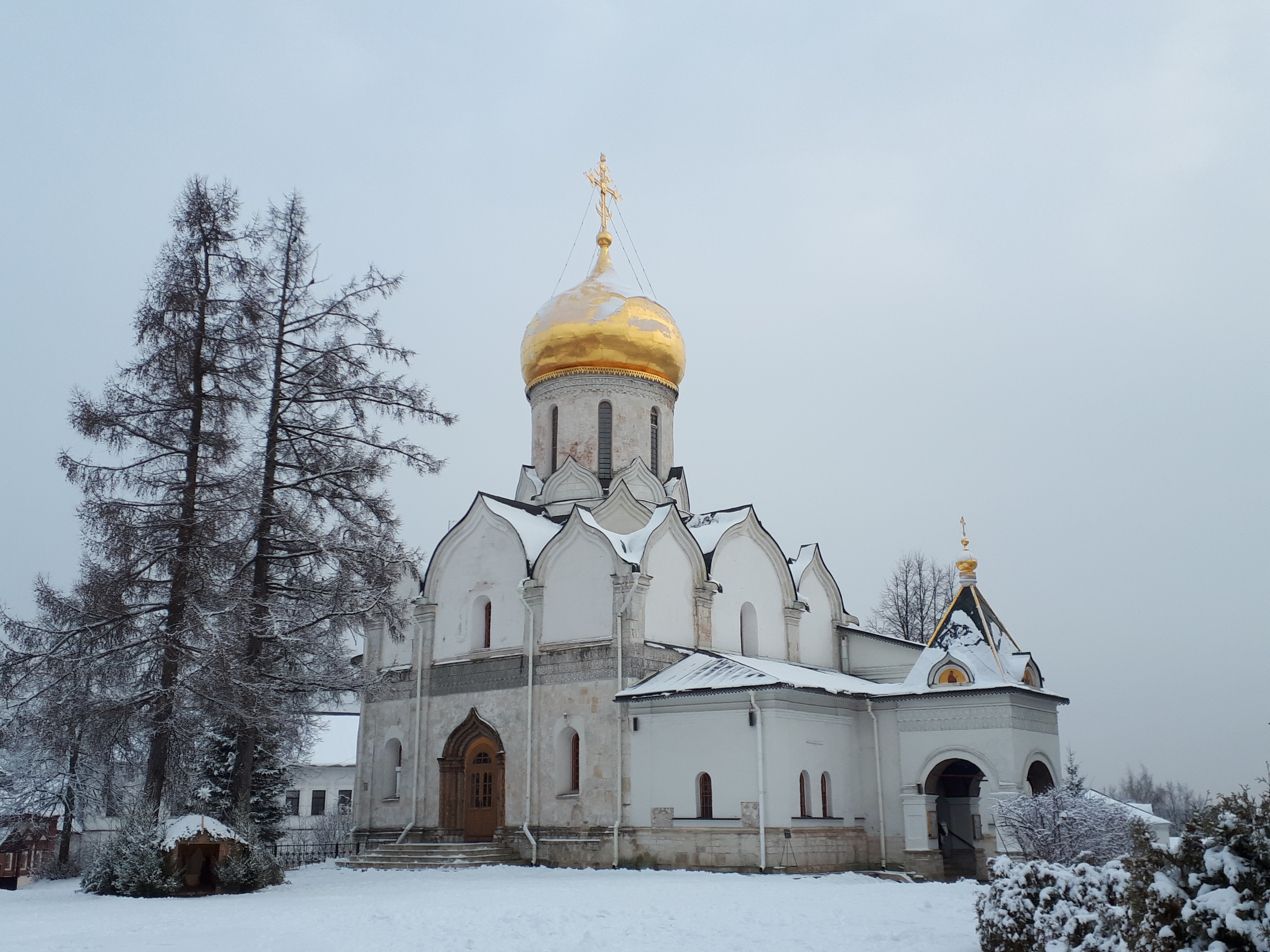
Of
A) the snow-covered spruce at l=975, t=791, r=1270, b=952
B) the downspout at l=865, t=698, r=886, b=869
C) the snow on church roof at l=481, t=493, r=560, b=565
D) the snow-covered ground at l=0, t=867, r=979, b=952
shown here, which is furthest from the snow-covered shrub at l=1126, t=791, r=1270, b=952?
the snow on church roof at l=481, t=493, r=560, b=565

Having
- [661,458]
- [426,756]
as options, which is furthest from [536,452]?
[426,756]

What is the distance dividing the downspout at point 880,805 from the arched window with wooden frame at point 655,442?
690 cm

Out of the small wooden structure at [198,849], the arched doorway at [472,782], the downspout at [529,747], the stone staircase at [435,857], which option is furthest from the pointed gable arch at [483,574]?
the small wooden structure at [198,849]

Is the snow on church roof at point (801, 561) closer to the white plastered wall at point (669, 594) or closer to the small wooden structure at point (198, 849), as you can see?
the white plastered wall at point (669, 594)

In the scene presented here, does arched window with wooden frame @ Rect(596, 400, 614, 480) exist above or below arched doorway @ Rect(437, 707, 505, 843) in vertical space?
above

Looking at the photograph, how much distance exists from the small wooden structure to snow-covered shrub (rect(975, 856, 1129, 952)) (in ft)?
28.6

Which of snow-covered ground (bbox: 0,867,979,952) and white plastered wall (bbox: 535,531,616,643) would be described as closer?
snow-covered ground (bbox: 0,867,979,952)

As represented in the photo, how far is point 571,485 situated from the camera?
21.8m

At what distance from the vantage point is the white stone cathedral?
Answer: 16.6 m

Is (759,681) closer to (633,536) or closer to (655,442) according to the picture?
(633,536)

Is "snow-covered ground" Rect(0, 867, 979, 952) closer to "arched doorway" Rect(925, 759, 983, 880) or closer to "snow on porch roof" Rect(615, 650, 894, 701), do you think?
"snow on porch roof" Rect(615, 650, 894, 701)

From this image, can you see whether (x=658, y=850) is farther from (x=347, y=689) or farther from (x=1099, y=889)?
(x=1099, y=889)

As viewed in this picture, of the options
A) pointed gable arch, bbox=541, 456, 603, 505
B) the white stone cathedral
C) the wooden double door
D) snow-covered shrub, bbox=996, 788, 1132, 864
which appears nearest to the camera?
snow-covered shrub, bbox=996, 788, 1132, 864

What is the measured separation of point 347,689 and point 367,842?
19.1ft
